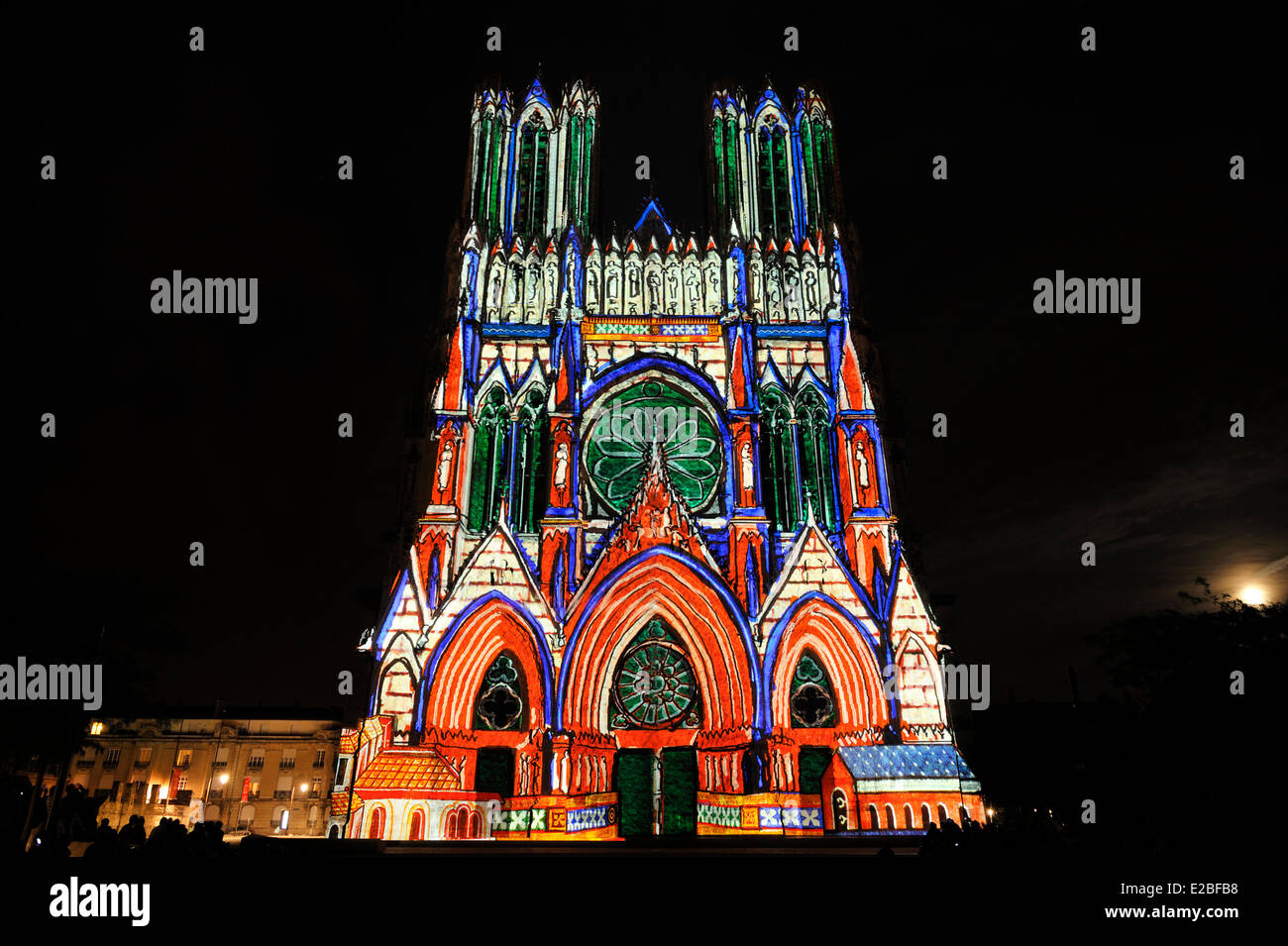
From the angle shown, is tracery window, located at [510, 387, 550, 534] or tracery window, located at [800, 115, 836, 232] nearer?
tracery window, located at [510, 387, 550, 534]

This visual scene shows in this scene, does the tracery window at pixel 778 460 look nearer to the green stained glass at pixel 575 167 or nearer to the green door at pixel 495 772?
the green stained glass at pixel 575 167

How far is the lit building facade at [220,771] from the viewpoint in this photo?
1912 inches

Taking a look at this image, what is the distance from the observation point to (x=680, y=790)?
900 inches

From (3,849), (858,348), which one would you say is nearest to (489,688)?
(3,849)

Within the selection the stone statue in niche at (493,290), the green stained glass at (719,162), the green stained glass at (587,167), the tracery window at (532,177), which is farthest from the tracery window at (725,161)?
the stone statue in niche at (493,290)

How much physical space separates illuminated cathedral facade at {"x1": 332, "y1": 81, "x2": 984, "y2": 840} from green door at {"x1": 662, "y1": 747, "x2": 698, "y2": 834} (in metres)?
0.08

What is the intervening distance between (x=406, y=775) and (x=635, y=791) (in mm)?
6393

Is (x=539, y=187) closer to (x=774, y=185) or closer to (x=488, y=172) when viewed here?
(x=488, y=172)

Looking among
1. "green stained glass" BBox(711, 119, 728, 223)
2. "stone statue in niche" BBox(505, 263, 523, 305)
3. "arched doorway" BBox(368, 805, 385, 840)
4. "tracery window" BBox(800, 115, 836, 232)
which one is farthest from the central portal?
"tracery window" BBox(800, 115, 836, 232)

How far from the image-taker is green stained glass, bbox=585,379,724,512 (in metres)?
27.0

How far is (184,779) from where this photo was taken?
4888cm

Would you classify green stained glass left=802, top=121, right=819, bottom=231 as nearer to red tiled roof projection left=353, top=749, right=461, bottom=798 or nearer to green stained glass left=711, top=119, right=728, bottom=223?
green stained glass left=711, top=119, right=728, bottom=223
